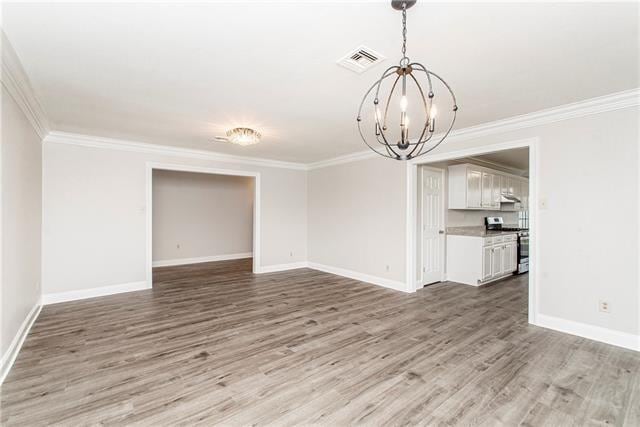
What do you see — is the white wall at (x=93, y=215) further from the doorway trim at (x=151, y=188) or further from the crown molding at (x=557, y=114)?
the crown molding at (x=557, y=114)

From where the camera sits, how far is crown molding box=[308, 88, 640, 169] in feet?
9.45

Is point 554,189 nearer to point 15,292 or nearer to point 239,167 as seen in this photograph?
point 239,167

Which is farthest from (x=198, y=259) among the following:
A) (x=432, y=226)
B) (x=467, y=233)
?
(x=467, y=233)

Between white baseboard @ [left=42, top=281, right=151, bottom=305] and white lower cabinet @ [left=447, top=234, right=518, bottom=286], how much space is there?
556 cm

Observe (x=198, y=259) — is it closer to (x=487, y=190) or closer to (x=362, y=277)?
(x=362, y=277)

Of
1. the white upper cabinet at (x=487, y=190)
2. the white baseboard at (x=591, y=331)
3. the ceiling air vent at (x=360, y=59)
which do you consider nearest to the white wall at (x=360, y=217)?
the white baseboard at (x=591, y=331)

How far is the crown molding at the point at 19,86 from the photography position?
2135 millimetres

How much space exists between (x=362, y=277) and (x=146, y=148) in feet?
14.7

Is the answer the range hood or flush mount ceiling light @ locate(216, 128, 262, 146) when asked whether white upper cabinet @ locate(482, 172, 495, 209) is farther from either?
flush mount ceiling light @ locate(216, 128, 262, 146)

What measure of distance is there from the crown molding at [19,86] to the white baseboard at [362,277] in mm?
5147

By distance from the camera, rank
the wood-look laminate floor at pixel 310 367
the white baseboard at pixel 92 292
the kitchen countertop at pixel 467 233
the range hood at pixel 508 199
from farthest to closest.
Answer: the range hood at pixel 508 199, the kitchen countertop at pixel 467 233, the white baseboard at pixel 92 292, the wood-look laminate floor at pixel 310 367

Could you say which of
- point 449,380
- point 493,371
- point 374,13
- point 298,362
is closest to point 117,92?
point 374,13

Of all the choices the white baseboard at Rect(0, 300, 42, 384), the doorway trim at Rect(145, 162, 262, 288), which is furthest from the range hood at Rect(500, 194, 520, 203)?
the white baseboard at Rect(0, 300, 42, 384)

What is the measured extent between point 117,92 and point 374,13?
8.33 feet
